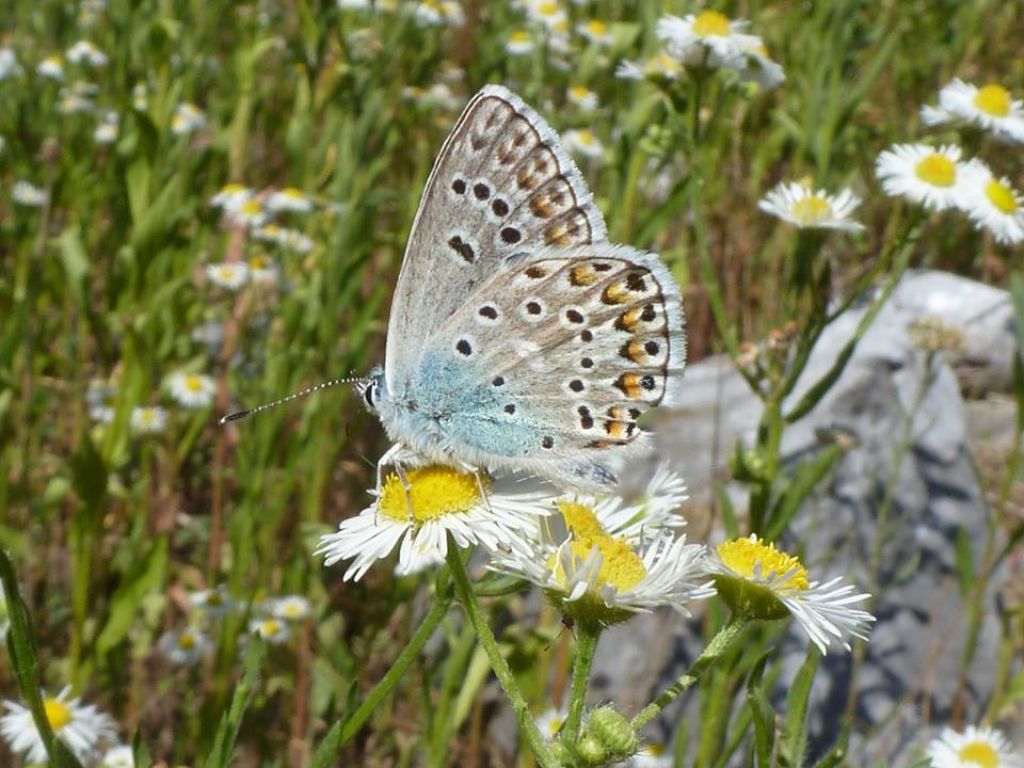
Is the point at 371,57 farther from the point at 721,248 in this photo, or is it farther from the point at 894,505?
the point at 894,505

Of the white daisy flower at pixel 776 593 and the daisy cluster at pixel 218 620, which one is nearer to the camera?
the white daisy flower at pixel 776 593

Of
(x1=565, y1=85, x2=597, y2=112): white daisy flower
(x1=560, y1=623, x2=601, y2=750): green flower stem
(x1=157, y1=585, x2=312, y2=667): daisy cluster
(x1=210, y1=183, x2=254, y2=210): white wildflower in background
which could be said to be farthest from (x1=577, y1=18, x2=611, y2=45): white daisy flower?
(x1=560, y1=623, x2=601, y2=750): green flower stem

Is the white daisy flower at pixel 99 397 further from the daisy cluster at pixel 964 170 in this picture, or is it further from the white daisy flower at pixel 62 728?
the daisy cluster at pixel 964 170

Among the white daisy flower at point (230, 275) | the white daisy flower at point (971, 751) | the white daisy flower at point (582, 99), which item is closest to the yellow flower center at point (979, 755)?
the white daisy flower at point (971, 751)

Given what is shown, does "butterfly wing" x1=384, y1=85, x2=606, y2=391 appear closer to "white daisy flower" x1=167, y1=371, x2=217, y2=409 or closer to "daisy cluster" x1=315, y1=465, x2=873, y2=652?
"daisy cluster" x1=315, y1=465, x2=873, y2=652

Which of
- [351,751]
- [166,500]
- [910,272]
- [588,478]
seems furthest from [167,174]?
[910,272]

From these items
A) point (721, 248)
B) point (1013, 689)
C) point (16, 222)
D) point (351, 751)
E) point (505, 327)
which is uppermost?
point (505, 327)
